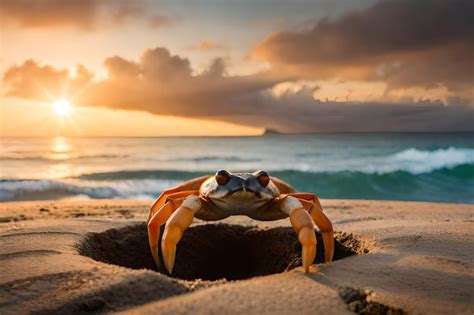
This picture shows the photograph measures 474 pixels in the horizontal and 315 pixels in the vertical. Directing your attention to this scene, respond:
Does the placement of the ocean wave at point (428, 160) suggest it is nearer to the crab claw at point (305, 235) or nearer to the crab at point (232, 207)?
the crab at point (232, 207)

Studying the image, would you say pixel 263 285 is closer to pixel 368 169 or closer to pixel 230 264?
pixel 230 264

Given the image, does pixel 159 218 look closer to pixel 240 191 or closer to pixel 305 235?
pixel 240 191

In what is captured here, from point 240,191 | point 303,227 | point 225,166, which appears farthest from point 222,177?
point 225,166

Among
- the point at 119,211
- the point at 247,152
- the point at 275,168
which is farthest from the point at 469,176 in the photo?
the point at 119,211

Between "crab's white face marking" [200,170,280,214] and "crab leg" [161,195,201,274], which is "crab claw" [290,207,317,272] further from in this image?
"crab leg" [161,195,201,274]

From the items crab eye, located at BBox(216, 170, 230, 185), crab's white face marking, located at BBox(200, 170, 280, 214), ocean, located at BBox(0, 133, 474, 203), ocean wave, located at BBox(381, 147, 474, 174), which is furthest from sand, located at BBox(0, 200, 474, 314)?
ocean wave, located at BBox(381, 147, 474, 174)
